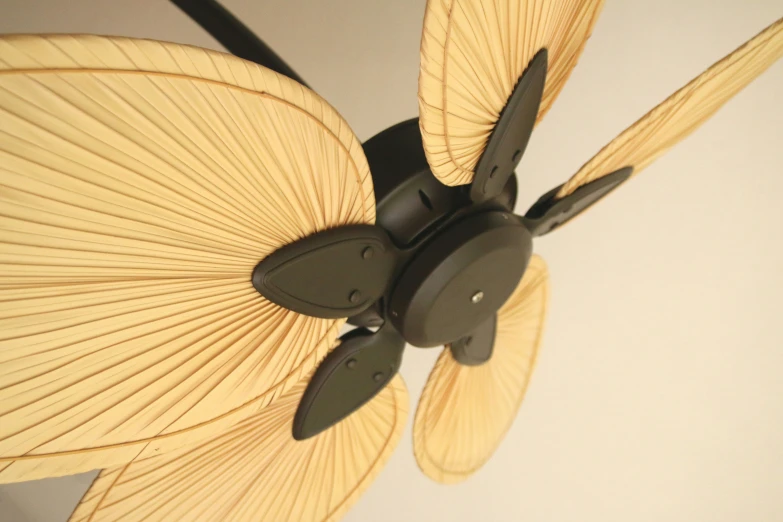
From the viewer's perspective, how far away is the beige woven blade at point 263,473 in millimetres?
424

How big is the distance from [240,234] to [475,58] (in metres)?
0.15

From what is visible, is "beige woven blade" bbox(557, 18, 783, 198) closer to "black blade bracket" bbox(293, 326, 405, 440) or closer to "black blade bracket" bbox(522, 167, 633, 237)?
"black blade bracket" bbox(522, 167, 633, 237)

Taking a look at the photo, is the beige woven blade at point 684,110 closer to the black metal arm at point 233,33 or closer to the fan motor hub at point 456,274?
the fan motor hub at point 456,274

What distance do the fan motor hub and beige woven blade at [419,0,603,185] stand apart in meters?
0.04

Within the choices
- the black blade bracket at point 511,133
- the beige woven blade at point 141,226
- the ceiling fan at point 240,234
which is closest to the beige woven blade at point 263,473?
the ceiling fan at point 240,234

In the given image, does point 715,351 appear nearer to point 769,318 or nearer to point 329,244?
point 769,318

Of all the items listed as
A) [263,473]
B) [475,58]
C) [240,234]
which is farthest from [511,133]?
[263,473]

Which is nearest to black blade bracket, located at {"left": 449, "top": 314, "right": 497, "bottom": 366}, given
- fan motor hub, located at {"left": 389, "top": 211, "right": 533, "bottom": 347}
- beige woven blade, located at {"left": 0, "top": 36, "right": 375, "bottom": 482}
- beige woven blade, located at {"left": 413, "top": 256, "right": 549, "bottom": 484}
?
beige woven blade, located at {"left": 413, "top": 256, "right": 549, "bottom": 484}

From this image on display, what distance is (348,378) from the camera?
444 millimetres

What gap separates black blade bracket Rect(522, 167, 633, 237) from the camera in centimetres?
45

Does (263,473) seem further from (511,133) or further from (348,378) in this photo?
(511,133)

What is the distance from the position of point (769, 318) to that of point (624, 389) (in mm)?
297

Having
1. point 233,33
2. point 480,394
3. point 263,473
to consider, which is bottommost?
point 480,394

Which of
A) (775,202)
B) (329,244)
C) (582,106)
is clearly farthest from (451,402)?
(775,202)
